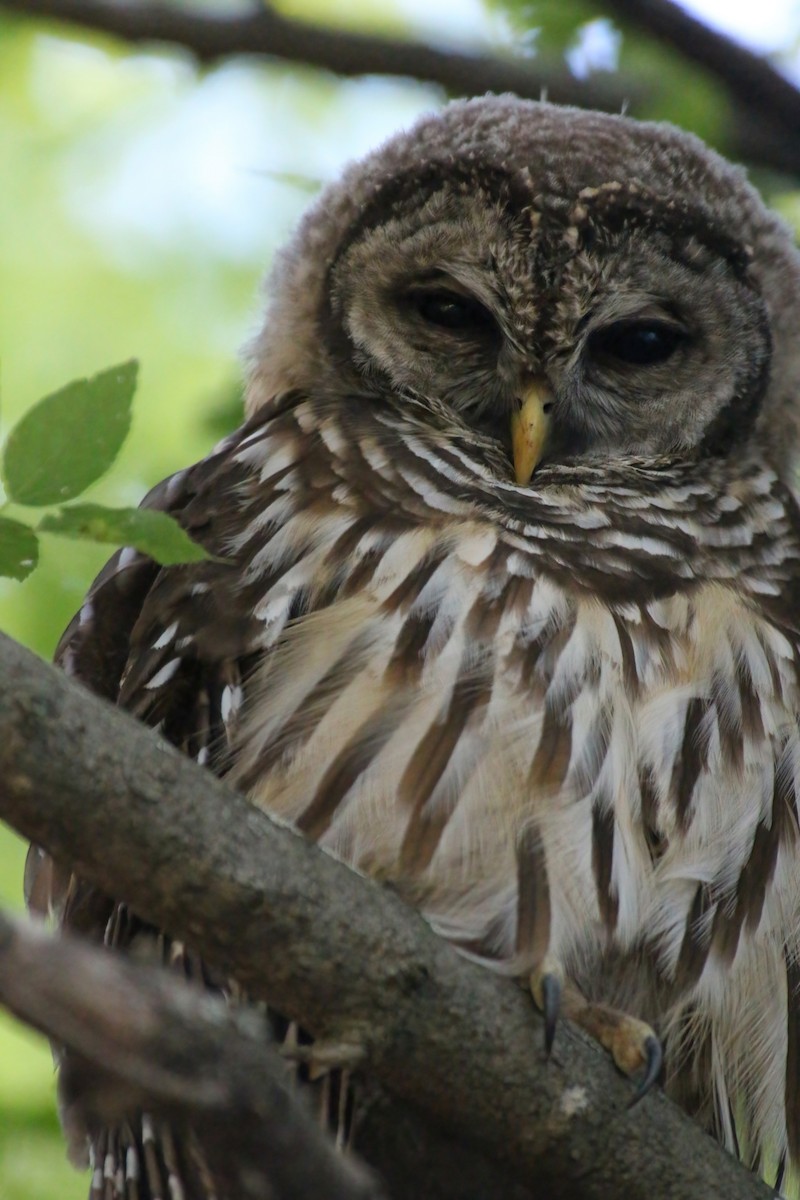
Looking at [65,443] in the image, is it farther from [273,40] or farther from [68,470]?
[273,40]

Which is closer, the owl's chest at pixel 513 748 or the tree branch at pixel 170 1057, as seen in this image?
the tree branch at pixel 170 1057

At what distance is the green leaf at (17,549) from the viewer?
196 centimetres

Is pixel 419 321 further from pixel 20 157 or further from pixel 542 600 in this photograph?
pixel 20 157

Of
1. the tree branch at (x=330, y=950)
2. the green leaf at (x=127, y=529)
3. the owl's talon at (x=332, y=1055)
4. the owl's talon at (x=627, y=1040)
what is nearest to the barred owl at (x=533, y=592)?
the owl's talon at (x=627, y=1040)

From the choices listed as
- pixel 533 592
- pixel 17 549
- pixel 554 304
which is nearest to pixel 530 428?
pixel 554 304

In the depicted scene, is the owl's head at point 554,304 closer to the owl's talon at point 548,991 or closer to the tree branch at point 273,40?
the tree branch at point 273,40

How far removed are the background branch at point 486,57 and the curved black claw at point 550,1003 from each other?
87.2 inches

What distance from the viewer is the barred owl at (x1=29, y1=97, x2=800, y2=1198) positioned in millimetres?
2883

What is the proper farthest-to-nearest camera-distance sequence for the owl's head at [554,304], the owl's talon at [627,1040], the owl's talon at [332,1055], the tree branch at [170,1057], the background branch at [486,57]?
the background branch at [486,57] → the owl's head at [554,304] → the owl's talon at [627,1040] → the owl's talon at [332,1055] → the tree branch at [170,1057]

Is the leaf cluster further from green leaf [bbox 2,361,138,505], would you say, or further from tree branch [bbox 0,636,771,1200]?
tree branch [bbox 0,636,771,1200]

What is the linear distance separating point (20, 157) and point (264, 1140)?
6.25 m

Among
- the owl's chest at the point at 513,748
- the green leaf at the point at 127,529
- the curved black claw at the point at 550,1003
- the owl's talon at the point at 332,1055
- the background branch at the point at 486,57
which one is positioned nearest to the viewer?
the green leaf at the point at 127,529

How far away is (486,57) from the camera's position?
4.28 meters

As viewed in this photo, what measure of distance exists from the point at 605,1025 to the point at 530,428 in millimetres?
1366
